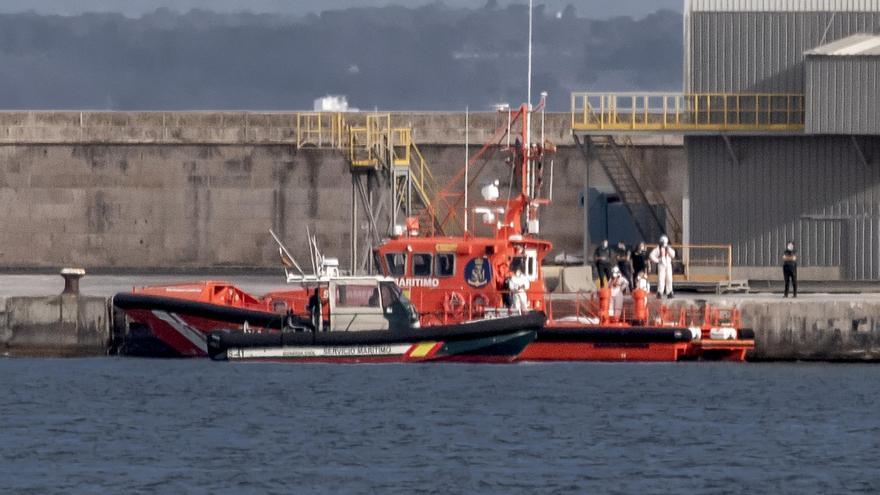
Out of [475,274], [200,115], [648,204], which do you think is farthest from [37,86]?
[475,274]

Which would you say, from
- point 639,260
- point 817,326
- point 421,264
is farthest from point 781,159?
point 421,264

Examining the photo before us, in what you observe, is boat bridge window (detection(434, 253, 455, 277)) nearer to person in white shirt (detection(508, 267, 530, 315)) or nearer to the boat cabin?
the boat cabin

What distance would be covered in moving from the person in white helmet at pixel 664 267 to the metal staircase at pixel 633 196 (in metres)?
5.20

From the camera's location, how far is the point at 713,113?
Result: 4144 centimetres

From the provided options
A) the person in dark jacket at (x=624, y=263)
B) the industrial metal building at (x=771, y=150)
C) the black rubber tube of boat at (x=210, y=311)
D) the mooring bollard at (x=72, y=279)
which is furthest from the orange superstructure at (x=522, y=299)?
the industrial metal building at (x=771, y=150)

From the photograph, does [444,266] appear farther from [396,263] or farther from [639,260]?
[639,260]

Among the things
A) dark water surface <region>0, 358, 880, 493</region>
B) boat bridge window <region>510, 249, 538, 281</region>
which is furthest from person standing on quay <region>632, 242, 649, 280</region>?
boat bridge window <region>510, 249, 538, 281</region>

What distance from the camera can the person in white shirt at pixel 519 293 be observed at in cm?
3350

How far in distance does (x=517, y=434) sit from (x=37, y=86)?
76541 mm

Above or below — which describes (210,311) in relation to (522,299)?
below

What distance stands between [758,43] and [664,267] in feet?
22.1

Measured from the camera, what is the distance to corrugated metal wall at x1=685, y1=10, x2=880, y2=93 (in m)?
41.3

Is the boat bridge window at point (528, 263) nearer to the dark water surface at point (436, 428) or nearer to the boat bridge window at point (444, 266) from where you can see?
the boat bridge window at point (444, 266)

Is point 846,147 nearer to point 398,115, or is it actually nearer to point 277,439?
point 398,115
